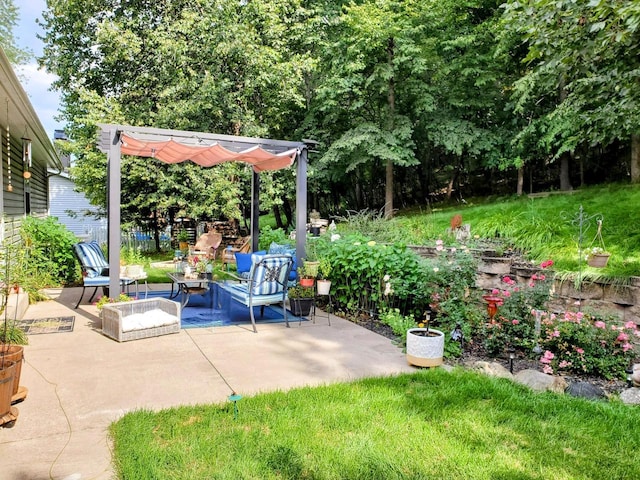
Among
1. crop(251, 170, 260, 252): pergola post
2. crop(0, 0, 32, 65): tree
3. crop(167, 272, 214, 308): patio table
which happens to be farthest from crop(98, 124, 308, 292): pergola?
crop(0, 0, 32, 65): tree

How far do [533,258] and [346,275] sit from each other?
3088 millimetres

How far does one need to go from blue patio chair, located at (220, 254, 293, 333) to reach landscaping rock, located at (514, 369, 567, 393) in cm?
250

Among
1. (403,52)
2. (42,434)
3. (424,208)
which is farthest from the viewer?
(424,208)

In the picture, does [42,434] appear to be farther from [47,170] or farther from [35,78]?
[35,78]

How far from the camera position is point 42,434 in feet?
7.91

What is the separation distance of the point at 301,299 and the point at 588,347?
3014 mm

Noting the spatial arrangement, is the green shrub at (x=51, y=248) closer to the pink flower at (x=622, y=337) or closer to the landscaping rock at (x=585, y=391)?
the landscaping rock at (x=585, y=391)

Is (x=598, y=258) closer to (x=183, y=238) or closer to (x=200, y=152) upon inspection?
(x=200, y=152)

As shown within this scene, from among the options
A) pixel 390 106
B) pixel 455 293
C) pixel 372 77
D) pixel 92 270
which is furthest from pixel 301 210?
pixel 390 106

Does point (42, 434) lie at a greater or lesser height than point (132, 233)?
lesser

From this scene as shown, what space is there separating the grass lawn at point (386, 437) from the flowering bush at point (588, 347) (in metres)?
0.78

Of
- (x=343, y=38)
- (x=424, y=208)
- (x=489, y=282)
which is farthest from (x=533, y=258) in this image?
(x=343, y=38)

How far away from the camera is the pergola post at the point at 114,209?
16.1 feet

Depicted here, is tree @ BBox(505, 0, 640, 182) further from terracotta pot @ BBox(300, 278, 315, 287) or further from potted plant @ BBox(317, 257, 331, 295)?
terracotta pot @ BBox(300, 278, 315, 287)
